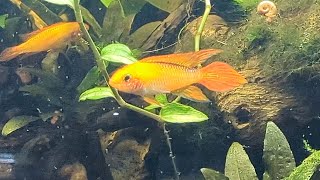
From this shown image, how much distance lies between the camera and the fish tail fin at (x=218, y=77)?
2691mm

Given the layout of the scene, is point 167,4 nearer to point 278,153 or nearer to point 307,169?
point 278,153

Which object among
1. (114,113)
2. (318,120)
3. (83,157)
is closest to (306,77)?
(318,120)

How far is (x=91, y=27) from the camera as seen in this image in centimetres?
454

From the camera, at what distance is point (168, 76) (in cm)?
266

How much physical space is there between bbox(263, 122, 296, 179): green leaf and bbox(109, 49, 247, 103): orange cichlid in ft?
2.41

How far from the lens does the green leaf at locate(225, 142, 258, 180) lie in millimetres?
3284

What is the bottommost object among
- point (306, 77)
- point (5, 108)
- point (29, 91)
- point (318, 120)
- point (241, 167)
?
point (5, 108)

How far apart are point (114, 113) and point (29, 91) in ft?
3.16

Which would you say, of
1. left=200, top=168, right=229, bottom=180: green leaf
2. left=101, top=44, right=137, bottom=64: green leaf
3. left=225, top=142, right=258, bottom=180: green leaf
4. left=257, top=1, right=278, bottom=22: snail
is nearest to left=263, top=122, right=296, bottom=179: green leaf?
left=225, top=142, right=258, bottom=180: green leaf

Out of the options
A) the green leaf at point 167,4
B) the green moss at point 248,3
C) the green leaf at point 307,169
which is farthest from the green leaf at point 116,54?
the green moss at point 248,3

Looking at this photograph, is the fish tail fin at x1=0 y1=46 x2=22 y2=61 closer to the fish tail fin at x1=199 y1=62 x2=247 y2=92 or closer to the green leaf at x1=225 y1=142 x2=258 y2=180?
the fish tail fin at x1=199 y1=62 x2=247 y2=92

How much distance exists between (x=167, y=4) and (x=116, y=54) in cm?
179

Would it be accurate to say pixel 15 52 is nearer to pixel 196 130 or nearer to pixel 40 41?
pixel 40 41

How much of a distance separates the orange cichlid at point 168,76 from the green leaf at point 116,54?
0.28m
